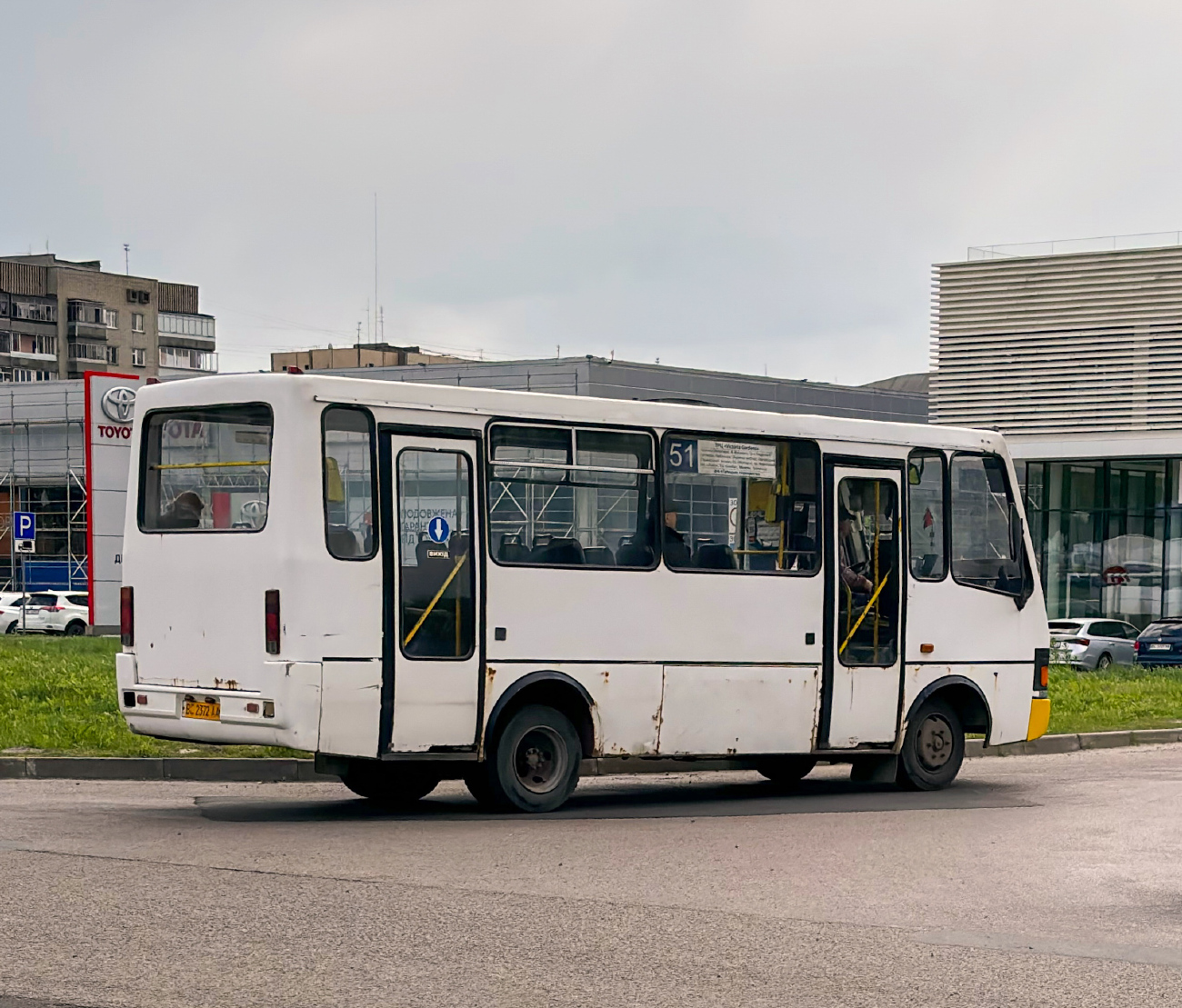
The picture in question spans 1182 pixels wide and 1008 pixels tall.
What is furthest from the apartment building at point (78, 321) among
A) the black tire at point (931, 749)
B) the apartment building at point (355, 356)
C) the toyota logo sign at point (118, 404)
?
the black tire at point (931, 749)

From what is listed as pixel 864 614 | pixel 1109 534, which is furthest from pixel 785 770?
pixel 1109 534

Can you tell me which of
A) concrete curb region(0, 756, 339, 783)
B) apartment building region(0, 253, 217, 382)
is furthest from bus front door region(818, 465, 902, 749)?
apartment building region(0, 253, 217, 382)

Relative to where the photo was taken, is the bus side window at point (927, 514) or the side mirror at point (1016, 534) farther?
the side mirror at point (1016, 534)

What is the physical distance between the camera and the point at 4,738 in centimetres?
1617

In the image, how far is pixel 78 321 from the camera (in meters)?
→ 134

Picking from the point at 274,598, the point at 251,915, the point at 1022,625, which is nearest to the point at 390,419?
the point at 274,598

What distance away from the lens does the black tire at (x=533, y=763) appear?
1259cm

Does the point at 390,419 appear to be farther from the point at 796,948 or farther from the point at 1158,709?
the point at 1158,709

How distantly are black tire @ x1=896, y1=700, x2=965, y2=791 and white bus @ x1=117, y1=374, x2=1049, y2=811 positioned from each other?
3 cm

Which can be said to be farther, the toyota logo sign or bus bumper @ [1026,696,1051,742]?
the toyota logo sign

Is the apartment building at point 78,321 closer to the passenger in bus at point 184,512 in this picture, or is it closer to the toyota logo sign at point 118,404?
the toyota logo sign at point 118,404

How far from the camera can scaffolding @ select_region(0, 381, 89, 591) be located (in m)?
64.3

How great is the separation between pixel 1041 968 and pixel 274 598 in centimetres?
586

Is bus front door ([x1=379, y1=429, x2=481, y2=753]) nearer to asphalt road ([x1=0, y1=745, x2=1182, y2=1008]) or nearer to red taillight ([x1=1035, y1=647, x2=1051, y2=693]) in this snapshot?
asphalt road ([x1=0, y1=745, x2=1182, y2=1008])
